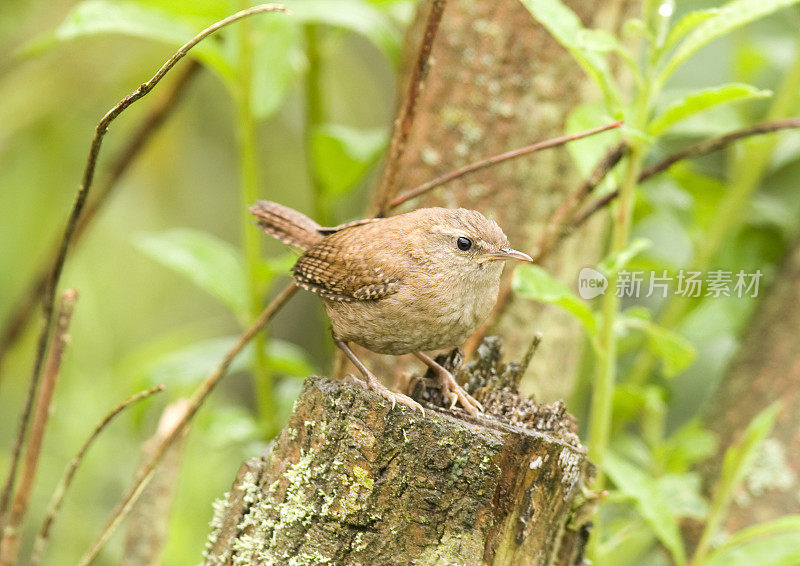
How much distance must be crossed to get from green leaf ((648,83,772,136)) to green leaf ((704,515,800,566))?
121 cm

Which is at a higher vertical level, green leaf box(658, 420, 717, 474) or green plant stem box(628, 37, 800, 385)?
green plant stem box(628, 37, 800, 385)

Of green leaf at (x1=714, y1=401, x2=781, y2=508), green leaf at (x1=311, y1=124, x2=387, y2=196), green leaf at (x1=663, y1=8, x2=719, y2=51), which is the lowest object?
green leaf at (x1=714, y1=401, x2=781, y2=508)

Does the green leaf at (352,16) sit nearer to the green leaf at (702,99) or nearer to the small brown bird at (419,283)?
the small brown bird at (419,283)

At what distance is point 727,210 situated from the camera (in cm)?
344

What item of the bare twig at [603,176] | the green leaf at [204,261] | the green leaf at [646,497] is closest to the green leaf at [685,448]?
the green leaf at [646,497]

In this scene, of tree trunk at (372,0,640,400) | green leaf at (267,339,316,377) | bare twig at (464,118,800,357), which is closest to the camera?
bare twig at (464,118,800,357)

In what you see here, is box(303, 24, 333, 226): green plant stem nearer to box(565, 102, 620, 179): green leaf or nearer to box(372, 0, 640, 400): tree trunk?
box(372, 0, 640, 400): tree trunk

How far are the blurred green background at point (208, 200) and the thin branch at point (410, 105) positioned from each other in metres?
0.68

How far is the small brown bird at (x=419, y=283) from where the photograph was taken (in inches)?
88.4

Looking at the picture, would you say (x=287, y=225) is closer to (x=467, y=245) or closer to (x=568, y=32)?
(x=467, y=245)

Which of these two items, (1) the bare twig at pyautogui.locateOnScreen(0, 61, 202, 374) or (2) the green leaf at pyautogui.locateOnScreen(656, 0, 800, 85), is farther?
(1) the bare twig at pyautogui.locateOnScreen(0, 61, 202, 374)

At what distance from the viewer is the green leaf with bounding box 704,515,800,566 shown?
2.58 metres

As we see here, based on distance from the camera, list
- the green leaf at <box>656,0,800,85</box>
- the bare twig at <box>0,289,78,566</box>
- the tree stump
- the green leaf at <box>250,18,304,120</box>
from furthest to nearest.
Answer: the green leaf at <box>250,18,304,120</box> → the bare twig at <box>0,289,78,566</box> → the green leaf at <box>656,0,800,85</box> → the tree stump

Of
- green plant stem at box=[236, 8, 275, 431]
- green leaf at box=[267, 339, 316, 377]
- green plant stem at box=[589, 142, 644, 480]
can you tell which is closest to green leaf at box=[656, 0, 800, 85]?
green plant stem at box=[589, 142, 644, 480]
